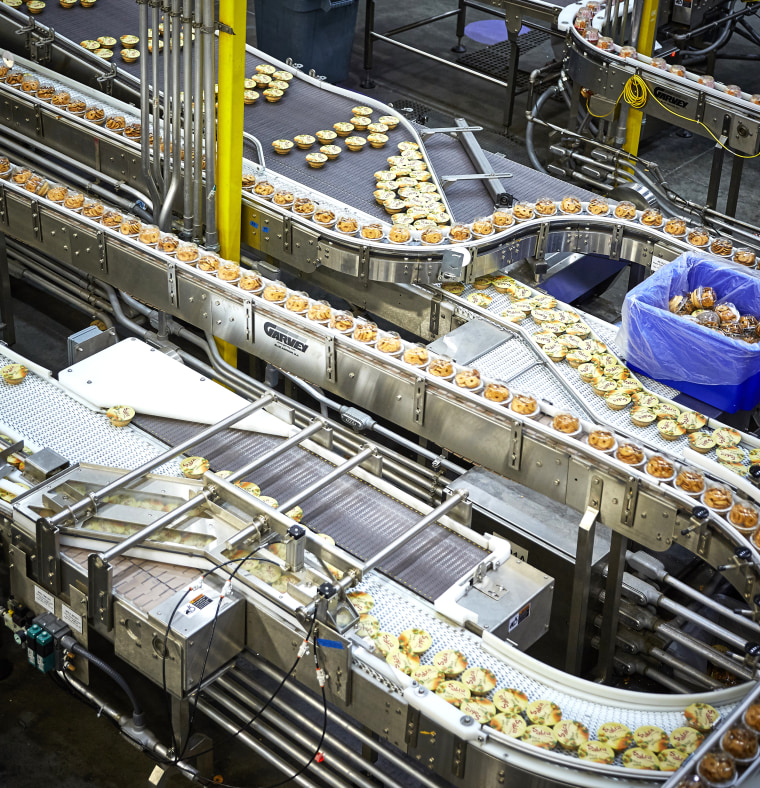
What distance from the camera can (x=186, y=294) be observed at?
596 cm

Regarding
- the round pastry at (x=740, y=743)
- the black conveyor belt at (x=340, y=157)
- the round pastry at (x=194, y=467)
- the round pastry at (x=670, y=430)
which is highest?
the black conveyor belt at (x=340, y=157)

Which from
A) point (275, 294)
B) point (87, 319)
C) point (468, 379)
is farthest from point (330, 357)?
point (87, 319)

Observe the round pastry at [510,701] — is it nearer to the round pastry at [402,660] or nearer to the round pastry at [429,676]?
the round pastry at [429,676]

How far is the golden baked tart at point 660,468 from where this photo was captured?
4.80 metres

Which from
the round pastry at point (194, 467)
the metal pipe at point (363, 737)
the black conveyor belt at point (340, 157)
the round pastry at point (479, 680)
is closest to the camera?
the round pastry at point (479, 680)

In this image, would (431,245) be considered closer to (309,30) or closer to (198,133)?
(198,133)

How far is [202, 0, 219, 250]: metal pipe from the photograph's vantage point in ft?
19.8

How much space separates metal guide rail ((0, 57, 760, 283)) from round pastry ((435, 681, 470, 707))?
2.81m

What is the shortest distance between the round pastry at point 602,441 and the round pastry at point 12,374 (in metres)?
2.71

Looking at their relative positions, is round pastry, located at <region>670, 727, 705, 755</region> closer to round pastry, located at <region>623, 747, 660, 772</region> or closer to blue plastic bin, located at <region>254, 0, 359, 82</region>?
round pastry, located at <region>623, 747, 660, 772</region>

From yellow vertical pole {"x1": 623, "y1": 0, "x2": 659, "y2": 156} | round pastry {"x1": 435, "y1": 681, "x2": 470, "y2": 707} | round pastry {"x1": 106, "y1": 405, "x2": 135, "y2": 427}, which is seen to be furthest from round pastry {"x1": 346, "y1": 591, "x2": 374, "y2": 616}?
yellow vertical pole {"x1": 623, "y1": 0, "x2": 659, "y2": 156}

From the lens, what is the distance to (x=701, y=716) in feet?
13.2

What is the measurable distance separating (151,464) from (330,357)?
119 centimetres

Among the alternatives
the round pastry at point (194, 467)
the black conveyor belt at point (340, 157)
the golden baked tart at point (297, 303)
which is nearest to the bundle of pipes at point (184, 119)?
the black conveyor belt at point (340, 157)
